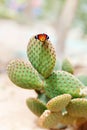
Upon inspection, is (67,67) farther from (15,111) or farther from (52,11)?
(52,11)

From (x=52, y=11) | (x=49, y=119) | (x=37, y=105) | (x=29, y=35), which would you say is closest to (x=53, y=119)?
(x=49, y=119)

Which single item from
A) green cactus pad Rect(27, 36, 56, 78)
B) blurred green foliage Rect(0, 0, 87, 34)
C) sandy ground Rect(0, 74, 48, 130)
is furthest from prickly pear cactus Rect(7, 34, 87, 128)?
blurred green foliage Rect(0, 0, 87, 34)

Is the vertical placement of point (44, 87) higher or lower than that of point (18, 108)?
higher

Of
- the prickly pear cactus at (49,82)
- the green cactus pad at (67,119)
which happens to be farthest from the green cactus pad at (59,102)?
the green cactus pad at (67,119)

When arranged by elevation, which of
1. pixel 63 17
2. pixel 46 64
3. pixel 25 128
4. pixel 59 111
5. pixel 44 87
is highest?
pixel 63 17

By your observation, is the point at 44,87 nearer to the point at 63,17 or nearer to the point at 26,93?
the point at 26,93

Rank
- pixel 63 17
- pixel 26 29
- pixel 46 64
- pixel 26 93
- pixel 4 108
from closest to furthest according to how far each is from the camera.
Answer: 1. pixel 46 64
2. pixel 4 108
3. pixel 26 93
4. pixel 63 17
5. pixel 26 29

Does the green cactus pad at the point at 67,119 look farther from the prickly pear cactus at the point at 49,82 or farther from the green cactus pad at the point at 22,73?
the green cactus pad at the point at 22,73

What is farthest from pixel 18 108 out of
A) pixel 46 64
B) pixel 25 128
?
pixel 46 64
